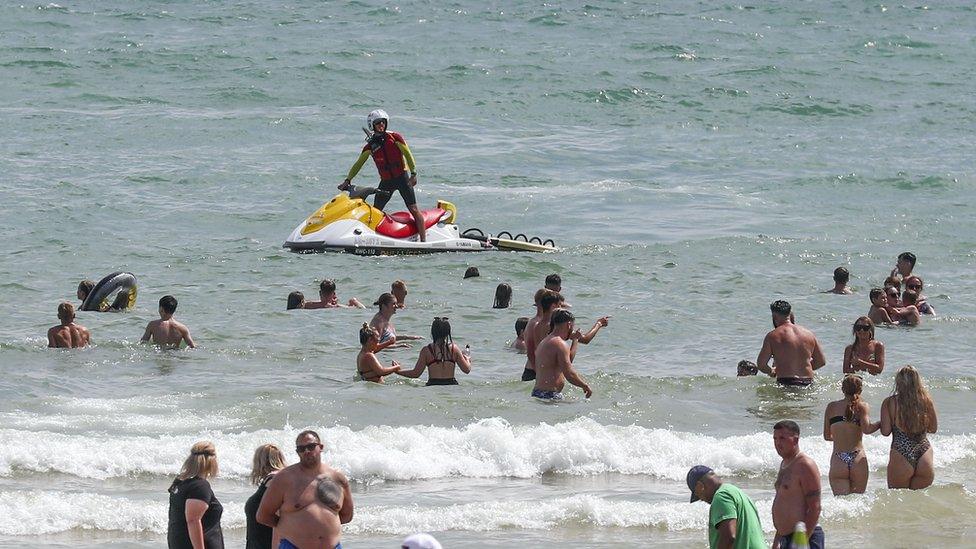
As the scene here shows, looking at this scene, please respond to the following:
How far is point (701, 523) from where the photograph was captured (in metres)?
9.64

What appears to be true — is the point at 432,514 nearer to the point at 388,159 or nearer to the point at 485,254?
the point at 388,159

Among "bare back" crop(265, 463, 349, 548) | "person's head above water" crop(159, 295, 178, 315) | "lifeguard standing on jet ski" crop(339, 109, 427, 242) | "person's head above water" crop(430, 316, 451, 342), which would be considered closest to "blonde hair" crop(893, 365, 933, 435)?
"bare back" crop(265, 463, 349, 548)

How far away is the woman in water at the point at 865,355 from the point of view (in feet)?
43.8

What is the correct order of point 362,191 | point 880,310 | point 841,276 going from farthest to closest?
point 362,191
point 841,276
point 880,310

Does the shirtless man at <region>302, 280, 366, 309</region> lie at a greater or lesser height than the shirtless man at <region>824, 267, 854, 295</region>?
lesser

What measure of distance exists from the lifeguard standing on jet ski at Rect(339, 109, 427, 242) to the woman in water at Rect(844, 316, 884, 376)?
6941 millimetres

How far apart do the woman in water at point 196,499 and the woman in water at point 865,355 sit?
7841mm

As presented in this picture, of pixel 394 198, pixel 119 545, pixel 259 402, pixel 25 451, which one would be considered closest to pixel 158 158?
pixel 394 198

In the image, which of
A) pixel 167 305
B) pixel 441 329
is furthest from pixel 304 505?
pixel 167 305

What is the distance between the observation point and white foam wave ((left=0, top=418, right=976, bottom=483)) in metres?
10.8

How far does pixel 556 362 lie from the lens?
41.1 ft

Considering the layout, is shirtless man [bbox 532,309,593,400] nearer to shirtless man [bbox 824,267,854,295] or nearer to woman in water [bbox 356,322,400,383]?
woman in water [bbox 356,322,400,383]

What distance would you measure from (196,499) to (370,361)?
6.39 meters

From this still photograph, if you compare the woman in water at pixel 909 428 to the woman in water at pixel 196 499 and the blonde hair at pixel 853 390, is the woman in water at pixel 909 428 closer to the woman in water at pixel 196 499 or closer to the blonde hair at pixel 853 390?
the blonde hair at pixel 853 390
